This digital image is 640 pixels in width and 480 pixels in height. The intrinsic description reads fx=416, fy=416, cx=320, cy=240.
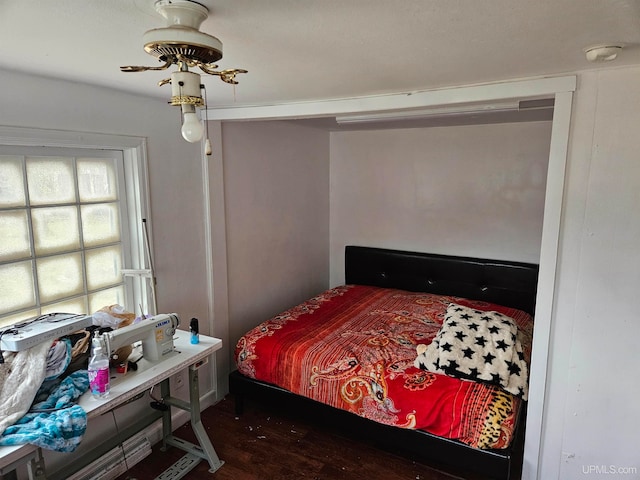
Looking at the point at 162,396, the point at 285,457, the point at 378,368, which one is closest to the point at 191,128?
the point at 378,368

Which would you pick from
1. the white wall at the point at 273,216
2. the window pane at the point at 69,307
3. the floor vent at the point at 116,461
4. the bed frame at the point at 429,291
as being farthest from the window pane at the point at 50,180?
the bed frame at the point at 429,291

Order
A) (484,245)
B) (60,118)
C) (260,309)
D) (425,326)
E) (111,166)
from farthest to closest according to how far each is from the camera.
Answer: (484,245) < (260,309) < (425,326) < (111,166) < (60,118)

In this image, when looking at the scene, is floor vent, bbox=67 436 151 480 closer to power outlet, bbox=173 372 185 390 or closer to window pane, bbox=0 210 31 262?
power outlet, bbox=173 372 185 390

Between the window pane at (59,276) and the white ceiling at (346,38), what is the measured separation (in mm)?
935

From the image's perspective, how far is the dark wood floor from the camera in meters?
2.45

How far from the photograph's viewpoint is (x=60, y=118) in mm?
2102

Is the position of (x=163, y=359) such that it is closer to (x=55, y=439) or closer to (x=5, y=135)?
(x=55, y=439)

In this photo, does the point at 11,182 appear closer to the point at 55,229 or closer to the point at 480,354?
the point at 55,229

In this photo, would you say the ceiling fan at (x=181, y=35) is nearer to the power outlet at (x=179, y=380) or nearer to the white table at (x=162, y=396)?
the white table at (x=162, y=396)

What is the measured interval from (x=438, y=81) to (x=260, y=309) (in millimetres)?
2418

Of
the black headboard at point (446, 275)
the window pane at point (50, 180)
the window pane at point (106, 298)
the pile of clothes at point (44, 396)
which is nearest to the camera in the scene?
the pile of clothes at point (44, 396)

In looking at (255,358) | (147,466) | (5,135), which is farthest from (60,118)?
(147,466)

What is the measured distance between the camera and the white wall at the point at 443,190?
3.69m

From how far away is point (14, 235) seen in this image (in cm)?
203
